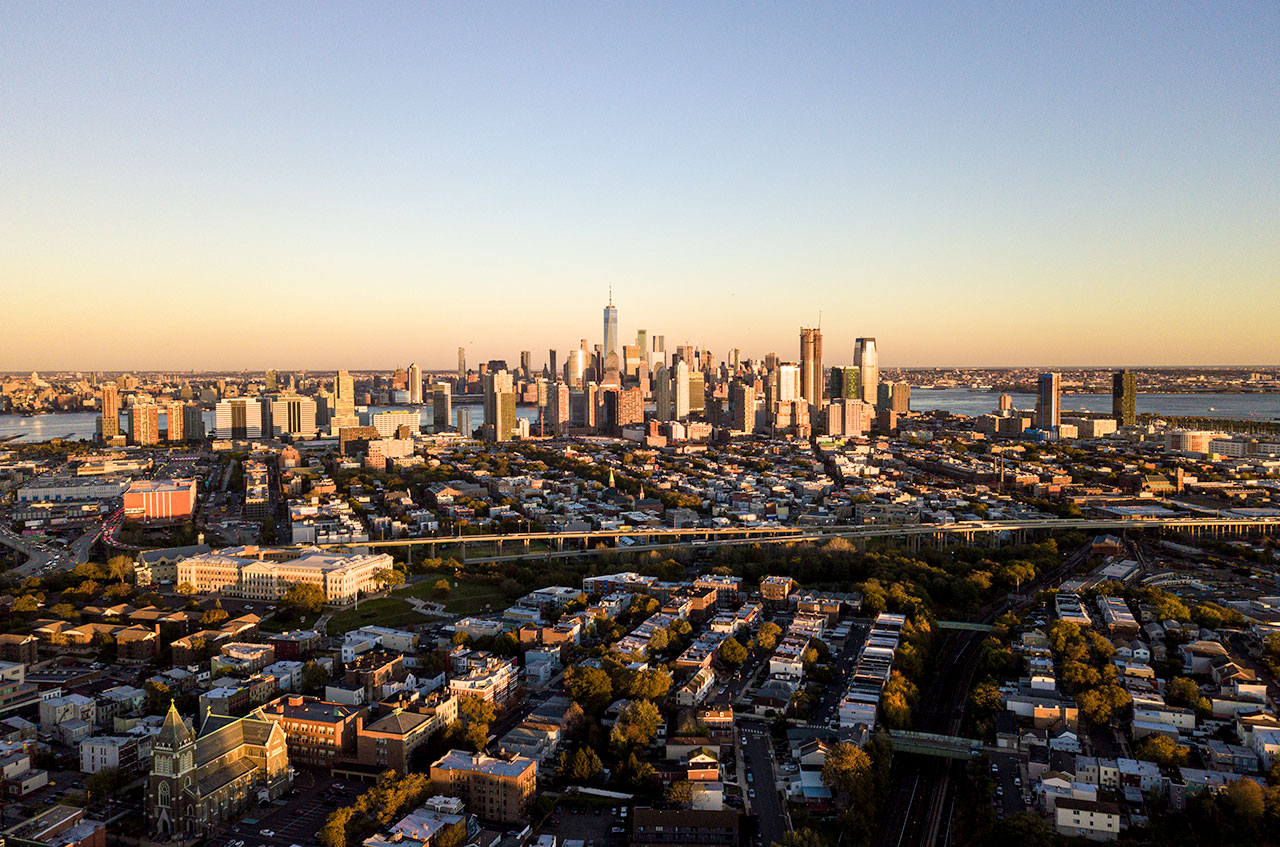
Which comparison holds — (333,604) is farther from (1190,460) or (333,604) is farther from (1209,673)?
(1190,460)

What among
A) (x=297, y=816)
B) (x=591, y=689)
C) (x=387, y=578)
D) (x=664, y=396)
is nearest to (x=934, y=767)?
(x=591, y=689)

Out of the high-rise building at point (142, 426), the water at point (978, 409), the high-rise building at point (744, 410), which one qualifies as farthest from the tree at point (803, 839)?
the water at point (978, 409)

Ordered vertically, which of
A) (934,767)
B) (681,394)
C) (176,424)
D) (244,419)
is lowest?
(934,767)

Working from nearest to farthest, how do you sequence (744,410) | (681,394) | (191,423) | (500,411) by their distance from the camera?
1. (191,423)
2. (500,411)
3. (744,410)
4. (681,394)

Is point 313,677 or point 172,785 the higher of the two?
point 172,785

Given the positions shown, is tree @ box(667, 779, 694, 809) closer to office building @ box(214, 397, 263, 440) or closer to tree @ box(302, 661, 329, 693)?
tree @ box(302, 661, 329, 693)

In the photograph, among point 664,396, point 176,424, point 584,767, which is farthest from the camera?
point 664,396

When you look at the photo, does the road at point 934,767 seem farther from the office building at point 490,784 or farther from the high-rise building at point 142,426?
the high-rise building at point 142,426

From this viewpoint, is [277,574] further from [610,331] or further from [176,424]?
[610,331]

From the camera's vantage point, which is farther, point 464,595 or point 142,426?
point 142,426
